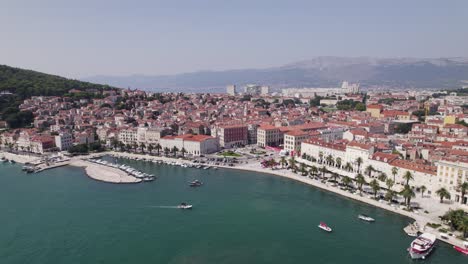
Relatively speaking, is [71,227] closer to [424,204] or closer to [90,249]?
[90,249]

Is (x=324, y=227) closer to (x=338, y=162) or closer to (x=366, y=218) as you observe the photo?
(x=366, y=218)

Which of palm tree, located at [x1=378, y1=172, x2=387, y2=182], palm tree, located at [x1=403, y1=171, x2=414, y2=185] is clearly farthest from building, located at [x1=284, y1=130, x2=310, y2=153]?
palm tree, located at [x1=403, y1=171, x2=414, y2=185]

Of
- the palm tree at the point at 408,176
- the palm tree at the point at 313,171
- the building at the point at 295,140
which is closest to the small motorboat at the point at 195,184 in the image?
the palm tree at the point at 313,171

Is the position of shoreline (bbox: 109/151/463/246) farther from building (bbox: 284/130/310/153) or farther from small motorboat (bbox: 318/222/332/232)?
building (bbox: 284/130/310/153)

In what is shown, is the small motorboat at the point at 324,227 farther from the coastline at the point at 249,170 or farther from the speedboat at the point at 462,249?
the speedboat at the point at 462,249

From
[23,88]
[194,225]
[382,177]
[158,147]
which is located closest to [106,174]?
[158,147]

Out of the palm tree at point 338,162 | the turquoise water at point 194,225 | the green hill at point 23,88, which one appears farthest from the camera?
the green hill at point 23,88
